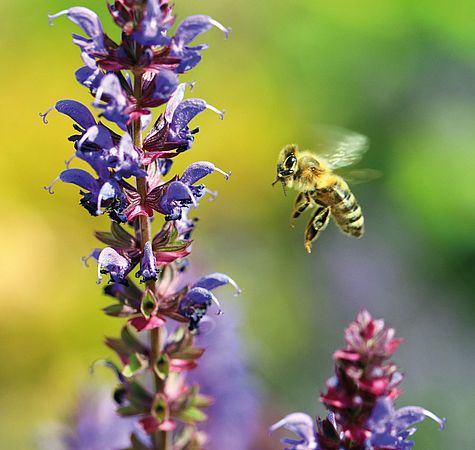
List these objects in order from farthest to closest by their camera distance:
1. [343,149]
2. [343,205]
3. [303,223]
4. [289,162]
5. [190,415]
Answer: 1. [303,223]
2. [343,149]
3. [343,205]
4. [289,162]
5. [190,415]

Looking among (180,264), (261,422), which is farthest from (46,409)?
(180,264)

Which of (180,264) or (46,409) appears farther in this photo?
→ (46,409)

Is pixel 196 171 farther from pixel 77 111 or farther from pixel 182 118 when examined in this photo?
pixel 77 111

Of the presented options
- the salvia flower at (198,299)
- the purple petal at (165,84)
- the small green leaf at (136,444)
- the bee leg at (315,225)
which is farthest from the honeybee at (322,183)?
the purple petal at (165,84)

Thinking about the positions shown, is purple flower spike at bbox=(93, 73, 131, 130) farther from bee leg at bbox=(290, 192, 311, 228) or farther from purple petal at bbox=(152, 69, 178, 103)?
bee leg at bbox=(290, 192, 311, 228)

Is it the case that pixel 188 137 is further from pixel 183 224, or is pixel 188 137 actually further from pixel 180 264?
pixel 180 264

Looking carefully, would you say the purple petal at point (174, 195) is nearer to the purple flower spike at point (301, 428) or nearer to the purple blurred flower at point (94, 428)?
the purple flower spike at point (301, 428)

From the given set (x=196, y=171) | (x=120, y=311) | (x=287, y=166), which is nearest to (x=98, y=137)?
(x=196, y=171)
